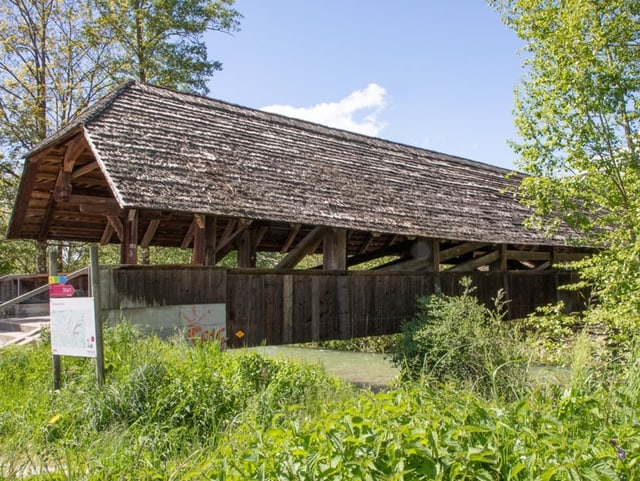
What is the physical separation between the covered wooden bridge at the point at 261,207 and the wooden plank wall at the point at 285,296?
0.02 meters

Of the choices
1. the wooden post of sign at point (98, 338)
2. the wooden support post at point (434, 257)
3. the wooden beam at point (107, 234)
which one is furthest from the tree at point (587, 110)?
the wooden beam at point (107, 234)

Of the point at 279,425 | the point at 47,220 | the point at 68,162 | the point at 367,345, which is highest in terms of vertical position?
the point at 68,162

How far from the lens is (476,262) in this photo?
37.7 feet

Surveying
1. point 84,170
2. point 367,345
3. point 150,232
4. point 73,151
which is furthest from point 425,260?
point 367,345

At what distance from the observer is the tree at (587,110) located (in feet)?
23.0

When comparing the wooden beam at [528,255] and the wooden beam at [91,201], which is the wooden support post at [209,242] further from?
the wooden beam at [528,255]

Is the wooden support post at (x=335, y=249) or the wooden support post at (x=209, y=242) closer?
the wooden support post at (x=209, y=242)

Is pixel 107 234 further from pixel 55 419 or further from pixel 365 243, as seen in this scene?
pixel 55 419

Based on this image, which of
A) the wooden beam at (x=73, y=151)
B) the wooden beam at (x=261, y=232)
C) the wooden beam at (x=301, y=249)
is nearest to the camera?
the wooden beam at (x=73, y=151)

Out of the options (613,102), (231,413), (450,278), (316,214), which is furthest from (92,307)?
(450,278)

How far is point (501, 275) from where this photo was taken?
11.7 m

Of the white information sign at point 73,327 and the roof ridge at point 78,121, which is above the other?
the roof ridge at point 78,121

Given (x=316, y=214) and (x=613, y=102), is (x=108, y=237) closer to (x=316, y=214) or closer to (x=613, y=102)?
(x=316, y=214)

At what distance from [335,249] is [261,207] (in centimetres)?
186
